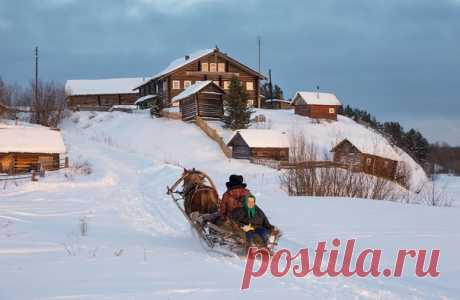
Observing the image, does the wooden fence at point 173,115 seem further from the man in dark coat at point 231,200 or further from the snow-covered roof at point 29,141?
the man in dark coat at point 231,200

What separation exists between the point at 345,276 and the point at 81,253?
15.0 feet

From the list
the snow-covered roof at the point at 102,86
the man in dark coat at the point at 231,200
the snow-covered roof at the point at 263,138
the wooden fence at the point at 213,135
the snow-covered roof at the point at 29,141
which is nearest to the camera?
the man in dark coat at the point at 231,200

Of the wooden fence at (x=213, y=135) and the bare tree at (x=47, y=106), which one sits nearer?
the wooden fence at (x=213, y=135)

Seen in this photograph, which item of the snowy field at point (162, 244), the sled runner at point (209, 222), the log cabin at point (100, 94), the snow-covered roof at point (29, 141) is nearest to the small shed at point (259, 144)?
the snow-covered roof at point (29, 141)

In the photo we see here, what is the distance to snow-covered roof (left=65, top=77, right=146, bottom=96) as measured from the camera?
267 ft

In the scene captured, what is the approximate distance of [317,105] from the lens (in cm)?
6656

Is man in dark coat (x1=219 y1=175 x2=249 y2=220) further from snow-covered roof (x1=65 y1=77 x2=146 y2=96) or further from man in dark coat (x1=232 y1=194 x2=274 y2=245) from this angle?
snow-covered roof (x1=65 y1=77 x2=146 y2=96)

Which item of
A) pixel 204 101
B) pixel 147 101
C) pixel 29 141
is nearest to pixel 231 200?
pixel 29 141

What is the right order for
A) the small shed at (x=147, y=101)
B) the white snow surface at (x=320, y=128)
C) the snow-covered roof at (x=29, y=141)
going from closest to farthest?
the snow-covered roof at (x=29, y=141)
the white snow surface at (x=320, y=128)
the small shed at (x=147, y=101)

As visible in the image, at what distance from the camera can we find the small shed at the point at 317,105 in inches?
2616

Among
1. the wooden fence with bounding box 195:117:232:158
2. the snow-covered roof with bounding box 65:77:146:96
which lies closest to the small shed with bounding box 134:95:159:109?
the snow-covered roof with bounding box 65:77:146:96

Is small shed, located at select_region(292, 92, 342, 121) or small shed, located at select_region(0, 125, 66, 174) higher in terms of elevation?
small shed, located at select_region(292, 92, 342, 121)

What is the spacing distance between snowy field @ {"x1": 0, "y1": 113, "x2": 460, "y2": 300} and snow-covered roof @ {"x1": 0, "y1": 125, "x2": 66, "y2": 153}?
36.8 feet

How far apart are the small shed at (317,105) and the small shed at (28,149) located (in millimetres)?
37059
